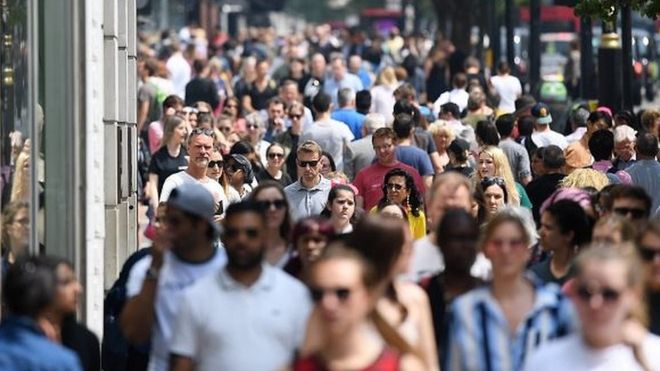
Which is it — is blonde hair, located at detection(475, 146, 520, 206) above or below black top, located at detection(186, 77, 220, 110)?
below

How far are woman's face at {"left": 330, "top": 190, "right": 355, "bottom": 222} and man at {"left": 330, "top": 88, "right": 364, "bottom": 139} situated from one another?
888 centimetres

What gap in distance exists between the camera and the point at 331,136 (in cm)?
2080

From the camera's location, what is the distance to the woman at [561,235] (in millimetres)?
10555

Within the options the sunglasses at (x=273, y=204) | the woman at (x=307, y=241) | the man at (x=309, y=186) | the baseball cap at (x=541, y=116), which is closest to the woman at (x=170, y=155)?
the man at (x=309, y=186)

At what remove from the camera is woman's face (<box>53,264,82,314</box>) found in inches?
339

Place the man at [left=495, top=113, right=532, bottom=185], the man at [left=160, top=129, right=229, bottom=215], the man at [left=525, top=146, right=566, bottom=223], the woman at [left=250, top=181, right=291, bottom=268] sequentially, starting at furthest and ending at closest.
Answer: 1. the man at [left=495, top=113, right=532, bottom=185]
2. the man at [left=525, top=146, right=566, bottom=223]
3. the man at [left=160, top=129, right=229, bottom=215]
4. the woman at [left=250, top=181, right=291, bottom=268]

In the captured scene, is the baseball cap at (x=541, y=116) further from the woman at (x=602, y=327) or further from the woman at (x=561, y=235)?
the woman at (x=602, y=327)

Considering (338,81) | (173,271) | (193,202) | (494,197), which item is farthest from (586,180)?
(338,81)

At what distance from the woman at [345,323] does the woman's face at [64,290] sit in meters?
1.12

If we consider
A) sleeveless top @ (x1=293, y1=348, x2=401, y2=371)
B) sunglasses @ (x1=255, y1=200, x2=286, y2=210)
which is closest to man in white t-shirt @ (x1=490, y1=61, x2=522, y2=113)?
sunglasses @ (x1=255, y1=200, x2=286, y2=210)

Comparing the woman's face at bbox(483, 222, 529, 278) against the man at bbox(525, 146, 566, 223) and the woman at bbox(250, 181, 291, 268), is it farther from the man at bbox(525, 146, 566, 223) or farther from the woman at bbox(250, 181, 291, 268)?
the man at bbox(525, 146, 566, 223)

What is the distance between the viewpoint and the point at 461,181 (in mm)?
10336

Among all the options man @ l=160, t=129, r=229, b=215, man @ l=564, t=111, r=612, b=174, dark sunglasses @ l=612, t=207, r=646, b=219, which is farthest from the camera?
man @ l=564, t=111, r=612, b=174

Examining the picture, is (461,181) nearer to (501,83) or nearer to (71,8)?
(71,8)
